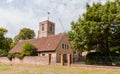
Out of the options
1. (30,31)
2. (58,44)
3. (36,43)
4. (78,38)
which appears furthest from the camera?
(30,31)

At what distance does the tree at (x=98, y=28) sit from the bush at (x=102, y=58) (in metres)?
0.94

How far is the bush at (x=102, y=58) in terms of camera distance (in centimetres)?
3183

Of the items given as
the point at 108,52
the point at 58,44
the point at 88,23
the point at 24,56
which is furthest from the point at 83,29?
the point at 24,56

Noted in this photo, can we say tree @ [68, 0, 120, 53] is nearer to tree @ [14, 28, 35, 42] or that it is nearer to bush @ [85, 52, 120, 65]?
bush @ [85, 52, 120, 65]

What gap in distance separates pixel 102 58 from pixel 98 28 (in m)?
5.74

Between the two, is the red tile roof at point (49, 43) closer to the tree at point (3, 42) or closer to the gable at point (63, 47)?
the gable at point (63, 47)

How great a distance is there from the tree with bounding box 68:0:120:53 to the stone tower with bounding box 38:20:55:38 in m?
28.4

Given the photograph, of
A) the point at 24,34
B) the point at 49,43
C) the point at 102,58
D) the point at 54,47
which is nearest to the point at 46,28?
the point at 49,43

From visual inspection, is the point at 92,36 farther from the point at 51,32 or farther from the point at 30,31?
the point at 30,31

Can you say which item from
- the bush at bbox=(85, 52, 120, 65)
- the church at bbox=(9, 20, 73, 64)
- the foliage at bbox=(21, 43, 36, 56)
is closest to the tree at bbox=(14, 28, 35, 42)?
the church at bbox=(9, 20, 73, 64)

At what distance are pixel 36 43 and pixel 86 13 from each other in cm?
2298

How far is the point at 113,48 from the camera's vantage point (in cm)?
3209

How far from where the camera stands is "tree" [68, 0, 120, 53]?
3012cm

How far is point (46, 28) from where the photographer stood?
206ft
